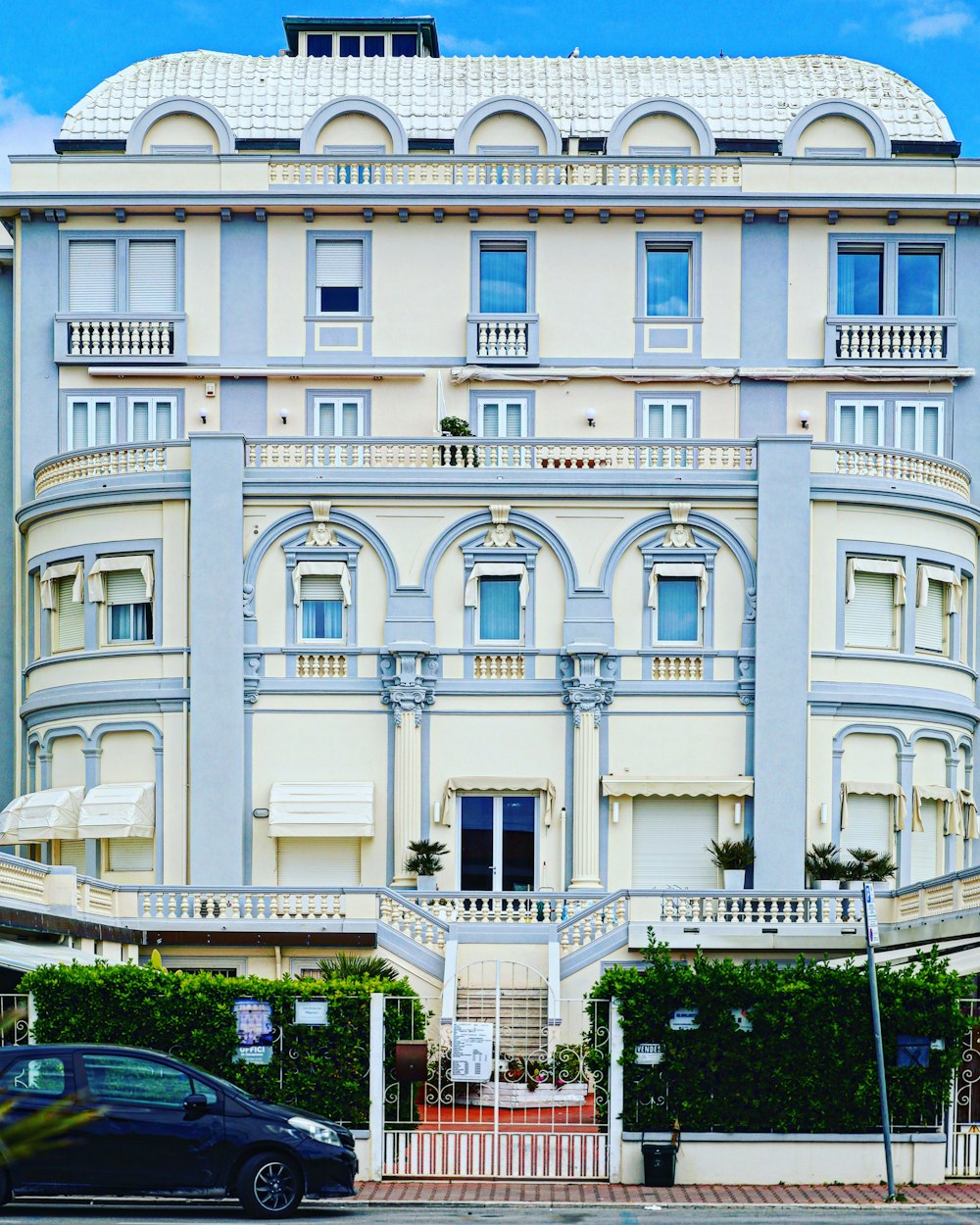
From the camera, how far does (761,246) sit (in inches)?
1705

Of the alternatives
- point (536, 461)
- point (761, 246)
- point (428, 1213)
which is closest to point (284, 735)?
point (536, 461)

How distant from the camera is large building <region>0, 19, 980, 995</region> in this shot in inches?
1495

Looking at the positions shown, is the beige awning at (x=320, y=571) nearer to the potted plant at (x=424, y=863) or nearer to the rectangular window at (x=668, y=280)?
the potted plant at (x=424, y=863)

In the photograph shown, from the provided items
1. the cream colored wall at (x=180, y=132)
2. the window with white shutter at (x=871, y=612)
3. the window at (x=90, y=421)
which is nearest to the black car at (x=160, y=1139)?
the window with white shutter at (x=871, y=612)

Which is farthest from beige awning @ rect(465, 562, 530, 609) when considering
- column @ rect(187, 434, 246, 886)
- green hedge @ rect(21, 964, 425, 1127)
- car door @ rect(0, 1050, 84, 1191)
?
car door @ rect(0, 1050, 84, 1191)

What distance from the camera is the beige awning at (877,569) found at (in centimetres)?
3878

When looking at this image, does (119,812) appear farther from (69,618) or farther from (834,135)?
(834,135)

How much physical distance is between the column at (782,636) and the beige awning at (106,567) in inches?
467

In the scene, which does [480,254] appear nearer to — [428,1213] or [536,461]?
[536,461]

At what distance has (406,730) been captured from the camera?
1506 inches

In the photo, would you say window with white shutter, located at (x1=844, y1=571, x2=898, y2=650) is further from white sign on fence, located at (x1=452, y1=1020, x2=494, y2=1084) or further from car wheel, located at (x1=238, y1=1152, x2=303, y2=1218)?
car wheel, located at (x1=238, y1=1152, x2=303, y2=1218)

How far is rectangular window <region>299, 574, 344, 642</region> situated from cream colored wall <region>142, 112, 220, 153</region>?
1112 centimetres

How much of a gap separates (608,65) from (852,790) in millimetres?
18483

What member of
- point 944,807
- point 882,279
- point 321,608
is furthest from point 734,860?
point 882,279
